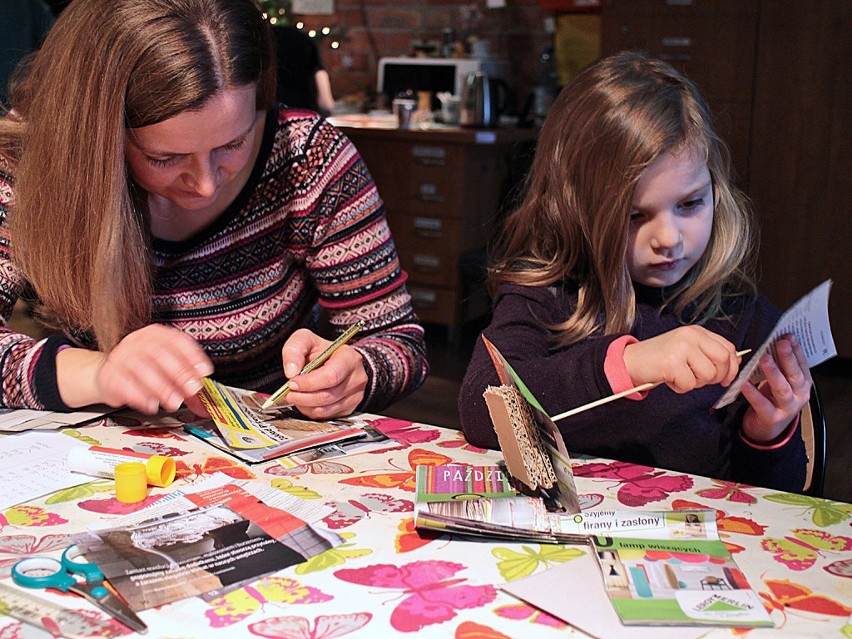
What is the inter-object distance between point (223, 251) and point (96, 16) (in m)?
0.39

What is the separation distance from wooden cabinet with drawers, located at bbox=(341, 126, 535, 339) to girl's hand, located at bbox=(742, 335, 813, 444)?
2611 millimetres

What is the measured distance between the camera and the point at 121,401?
47.3 inches

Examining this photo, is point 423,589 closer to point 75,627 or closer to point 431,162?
point 75,627

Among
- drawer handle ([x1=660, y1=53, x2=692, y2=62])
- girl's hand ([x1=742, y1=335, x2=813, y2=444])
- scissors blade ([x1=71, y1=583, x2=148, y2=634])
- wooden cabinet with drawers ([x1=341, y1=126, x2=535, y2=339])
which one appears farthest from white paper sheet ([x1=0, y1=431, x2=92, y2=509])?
drawer handle ([x1=660, y1=53, x2=692, y2=62])

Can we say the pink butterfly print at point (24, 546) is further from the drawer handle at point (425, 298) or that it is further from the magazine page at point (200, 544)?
the drawer handle at point (425, 298)

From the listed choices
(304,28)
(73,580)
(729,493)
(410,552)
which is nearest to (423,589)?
(410,552)

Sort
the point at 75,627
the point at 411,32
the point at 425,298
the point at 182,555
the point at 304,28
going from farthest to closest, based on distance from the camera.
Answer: the point at 304,28, the point at 411,32, the point at 425,298, the point at 182,555, the point at 75,627

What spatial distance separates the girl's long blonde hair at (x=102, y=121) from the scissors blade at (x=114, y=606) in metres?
0.51

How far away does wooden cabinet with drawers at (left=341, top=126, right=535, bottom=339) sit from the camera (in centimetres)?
389

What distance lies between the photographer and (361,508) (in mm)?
986

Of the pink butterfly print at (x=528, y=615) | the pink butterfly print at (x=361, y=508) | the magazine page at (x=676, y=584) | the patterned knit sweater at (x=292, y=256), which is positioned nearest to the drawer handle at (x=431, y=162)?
the patterned knit sweater at (x=292, y=256)

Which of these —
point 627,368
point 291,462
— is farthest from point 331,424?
point 627,368

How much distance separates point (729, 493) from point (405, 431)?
399mm

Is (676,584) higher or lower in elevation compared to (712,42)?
lower
